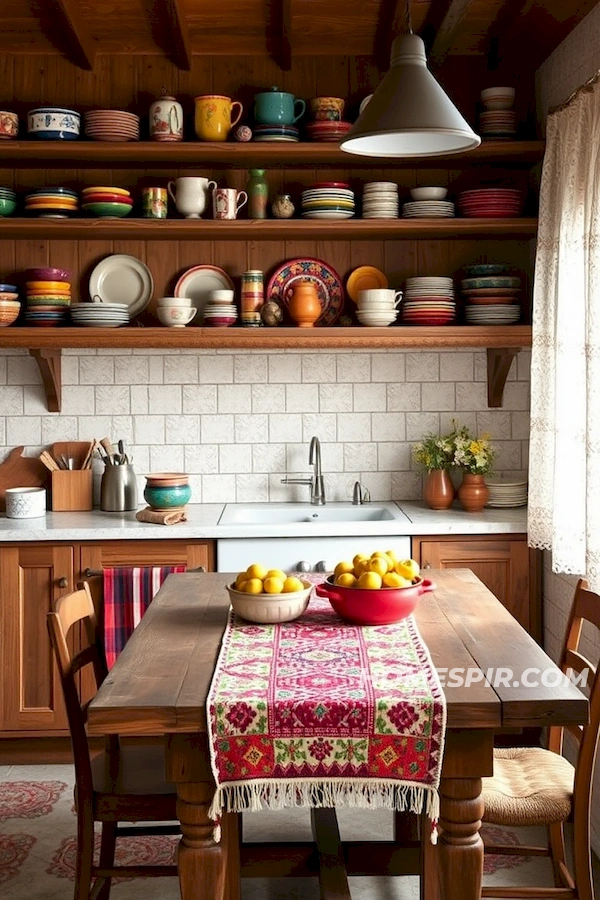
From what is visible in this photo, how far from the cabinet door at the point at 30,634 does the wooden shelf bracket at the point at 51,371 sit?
0.75m

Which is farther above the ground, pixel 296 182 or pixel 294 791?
pixel 296 182

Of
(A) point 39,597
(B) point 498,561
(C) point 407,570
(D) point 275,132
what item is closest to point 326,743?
(C) point 407,570

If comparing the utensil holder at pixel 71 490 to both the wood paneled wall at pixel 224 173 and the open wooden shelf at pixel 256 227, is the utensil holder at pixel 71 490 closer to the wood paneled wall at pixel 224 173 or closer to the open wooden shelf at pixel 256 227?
the wood paneled wall at pixel 224 173

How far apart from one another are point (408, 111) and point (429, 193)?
1.86 metres

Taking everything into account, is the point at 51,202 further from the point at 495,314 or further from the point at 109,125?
the point at 495,314

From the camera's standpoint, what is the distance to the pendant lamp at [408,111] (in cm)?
238


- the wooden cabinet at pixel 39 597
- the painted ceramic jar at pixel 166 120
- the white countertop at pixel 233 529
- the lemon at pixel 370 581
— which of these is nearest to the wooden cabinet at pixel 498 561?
the white countertop at pixel 233 529

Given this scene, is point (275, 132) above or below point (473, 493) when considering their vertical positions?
above

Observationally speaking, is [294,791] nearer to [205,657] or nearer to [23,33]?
[205,657]

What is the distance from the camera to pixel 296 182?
4.45 metres

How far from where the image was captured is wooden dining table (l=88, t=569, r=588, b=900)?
2.03 m

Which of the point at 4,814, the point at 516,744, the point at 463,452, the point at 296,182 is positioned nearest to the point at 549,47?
the point at 296,182

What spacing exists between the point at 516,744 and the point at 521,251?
2.06 m

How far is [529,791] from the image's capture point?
2.52m
